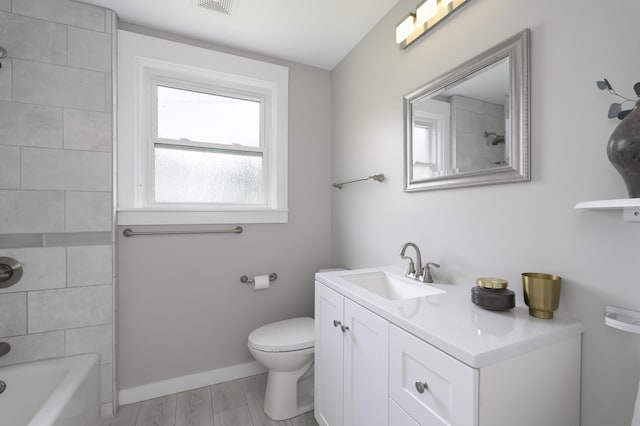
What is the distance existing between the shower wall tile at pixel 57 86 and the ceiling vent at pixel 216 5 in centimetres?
72

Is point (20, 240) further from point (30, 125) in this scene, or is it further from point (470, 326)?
point (470, 326)

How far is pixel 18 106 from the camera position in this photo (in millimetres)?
1462

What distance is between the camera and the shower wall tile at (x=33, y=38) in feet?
4.76

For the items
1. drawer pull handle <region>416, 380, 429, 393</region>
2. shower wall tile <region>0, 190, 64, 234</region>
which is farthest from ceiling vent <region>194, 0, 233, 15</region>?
drawer pull handle <region>416, 380, 429, 393</region>

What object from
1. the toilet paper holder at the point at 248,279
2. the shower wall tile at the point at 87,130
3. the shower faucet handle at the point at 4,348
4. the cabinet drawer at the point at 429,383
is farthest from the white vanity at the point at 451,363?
the shower faucet handle at the point at 4,348

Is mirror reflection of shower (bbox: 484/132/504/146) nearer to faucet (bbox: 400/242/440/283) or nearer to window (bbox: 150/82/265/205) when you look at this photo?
faucet (bbox: 400/242/440/283)

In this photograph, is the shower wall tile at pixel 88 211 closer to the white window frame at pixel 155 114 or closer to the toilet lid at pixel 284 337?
the white window frame at pixel 155 114

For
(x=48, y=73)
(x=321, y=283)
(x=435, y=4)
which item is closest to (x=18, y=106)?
(x=48, y=73)

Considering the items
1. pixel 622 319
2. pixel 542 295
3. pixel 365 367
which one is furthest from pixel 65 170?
pixel 622 319

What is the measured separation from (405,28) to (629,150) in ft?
3.76

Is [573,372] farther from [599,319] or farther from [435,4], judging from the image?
[435,4]

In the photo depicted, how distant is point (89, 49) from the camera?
1593 millimetres

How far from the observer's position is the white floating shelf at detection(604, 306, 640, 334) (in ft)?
2.28

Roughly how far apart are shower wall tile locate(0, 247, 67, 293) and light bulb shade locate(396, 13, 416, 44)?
7.17 ft
